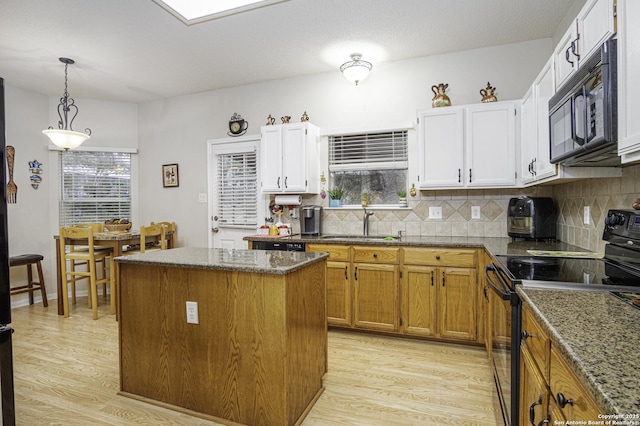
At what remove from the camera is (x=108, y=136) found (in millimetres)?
5035

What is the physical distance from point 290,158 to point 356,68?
1.14 meters

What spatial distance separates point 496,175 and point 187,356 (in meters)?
2.82

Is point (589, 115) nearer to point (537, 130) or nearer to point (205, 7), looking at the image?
point (537, 130)

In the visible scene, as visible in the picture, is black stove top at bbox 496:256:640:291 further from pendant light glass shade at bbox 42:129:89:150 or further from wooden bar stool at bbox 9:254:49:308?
wooden bar stool at bbox 9:254:49:308

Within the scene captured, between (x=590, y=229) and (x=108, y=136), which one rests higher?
(x=108, y=136)

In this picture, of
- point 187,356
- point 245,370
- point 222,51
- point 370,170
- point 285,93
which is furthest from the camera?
point 285,93

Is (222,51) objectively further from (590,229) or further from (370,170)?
(590,229)

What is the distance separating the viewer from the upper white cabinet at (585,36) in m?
1.42

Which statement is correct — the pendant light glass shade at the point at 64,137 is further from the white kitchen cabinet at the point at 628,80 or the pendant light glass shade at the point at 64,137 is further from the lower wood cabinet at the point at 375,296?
the white kitchen cabinet at the point at 628,80

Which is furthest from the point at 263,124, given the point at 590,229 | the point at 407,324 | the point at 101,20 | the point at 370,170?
the point at 590,229

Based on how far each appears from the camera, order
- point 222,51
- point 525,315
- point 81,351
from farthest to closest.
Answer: point 222,51, point 81,351, point 525,315

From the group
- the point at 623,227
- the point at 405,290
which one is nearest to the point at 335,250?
the point at 405,290

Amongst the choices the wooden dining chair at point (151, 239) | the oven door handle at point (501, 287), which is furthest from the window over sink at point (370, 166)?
the wooden dining chair at point (151, 239)

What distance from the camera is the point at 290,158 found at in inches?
150
